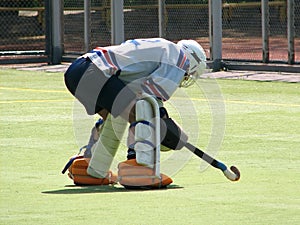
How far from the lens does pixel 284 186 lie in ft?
25.7

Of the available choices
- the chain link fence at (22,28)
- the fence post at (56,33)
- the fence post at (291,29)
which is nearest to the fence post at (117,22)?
the fence post at (56,33)

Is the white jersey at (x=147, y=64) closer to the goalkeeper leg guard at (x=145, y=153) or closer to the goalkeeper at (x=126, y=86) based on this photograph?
the goalkeeper at (x=126, y=86)

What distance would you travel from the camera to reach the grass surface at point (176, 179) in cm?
673

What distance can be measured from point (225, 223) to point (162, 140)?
1.66m

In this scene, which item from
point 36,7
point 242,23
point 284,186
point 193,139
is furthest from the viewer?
point 36,7

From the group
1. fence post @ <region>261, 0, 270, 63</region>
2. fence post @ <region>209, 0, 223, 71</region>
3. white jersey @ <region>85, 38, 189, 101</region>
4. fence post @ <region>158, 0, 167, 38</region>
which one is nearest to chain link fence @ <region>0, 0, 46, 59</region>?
fence post @ <region>158, 0, 167, 38</region>

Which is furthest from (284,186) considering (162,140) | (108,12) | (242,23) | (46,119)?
(108,12)

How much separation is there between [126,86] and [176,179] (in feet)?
2.96

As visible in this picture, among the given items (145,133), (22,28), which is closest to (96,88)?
(145,133)

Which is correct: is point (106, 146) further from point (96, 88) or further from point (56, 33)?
point (56, 33)

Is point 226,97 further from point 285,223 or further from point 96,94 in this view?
point 285,223

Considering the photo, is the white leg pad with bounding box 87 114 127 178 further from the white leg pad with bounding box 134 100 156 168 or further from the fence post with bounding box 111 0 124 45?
the fence post with bounding box 111 0 124 45

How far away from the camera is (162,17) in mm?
19875

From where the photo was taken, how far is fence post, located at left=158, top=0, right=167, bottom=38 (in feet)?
65.0
